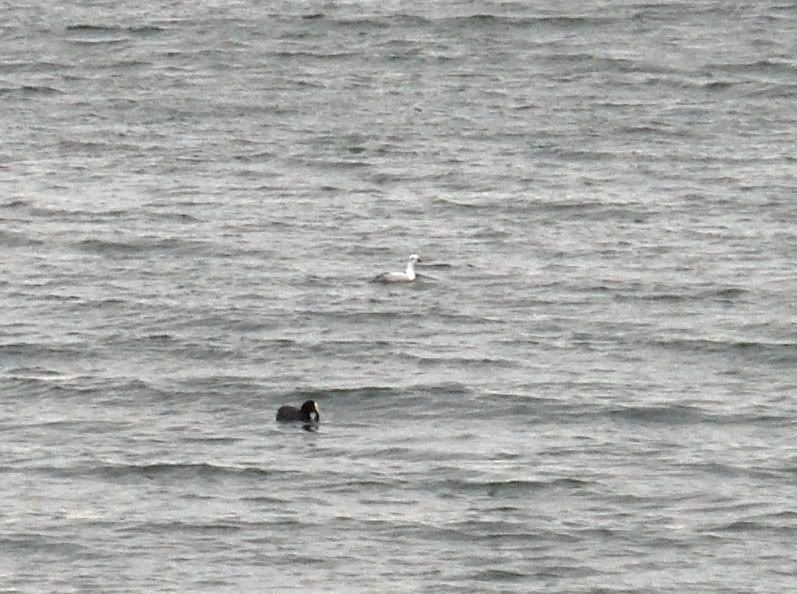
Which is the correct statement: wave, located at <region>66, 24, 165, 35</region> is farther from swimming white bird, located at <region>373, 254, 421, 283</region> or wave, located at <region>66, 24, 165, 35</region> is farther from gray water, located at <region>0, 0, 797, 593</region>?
swimming white bird, located at <region>373, 254, 421, 283</region>

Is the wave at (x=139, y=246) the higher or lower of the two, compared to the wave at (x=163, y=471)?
higher

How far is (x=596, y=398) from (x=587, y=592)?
25.7ft

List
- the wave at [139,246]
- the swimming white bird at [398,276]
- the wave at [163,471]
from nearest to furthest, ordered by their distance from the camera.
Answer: the wave at [163,471] → the swimming white bird at [398,276] → the wave at [139,246]

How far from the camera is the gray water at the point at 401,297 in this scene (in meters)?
30.5

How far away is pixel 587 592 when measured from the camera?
93.9 ft

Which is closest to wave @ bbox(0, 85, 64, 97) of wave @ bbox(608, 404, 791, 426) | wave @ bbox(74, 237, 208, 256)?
wave @ bbox(74, 237, 208, 256)

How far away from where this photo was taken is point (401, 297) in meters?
41.6

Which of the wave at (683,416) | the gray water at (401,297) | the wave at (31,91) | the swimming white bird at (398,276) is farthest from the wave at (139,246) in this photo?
the wave at (31,91)

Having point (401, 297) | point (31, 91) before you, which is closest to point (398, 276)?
point (401, 297)

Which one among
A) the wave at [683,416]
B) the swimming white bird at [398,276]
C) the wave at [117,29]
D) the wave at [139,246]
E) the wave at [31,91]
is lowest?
the wave at [683,416]

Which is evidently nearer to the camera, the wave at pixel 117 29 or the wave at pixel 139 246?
the wave at pixel 139 246

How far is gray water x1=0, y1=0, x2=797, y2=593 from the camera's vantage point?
30.5 metres

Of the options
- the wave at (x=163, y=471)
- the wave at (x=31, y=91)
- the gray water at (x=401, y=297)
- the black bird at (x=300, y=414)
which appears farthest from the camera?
the wave at (x=31, y=91)

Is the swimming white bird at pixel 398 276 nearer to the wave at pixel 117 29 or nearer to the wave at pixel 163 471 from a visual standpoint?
the wave at pixel 163 471
